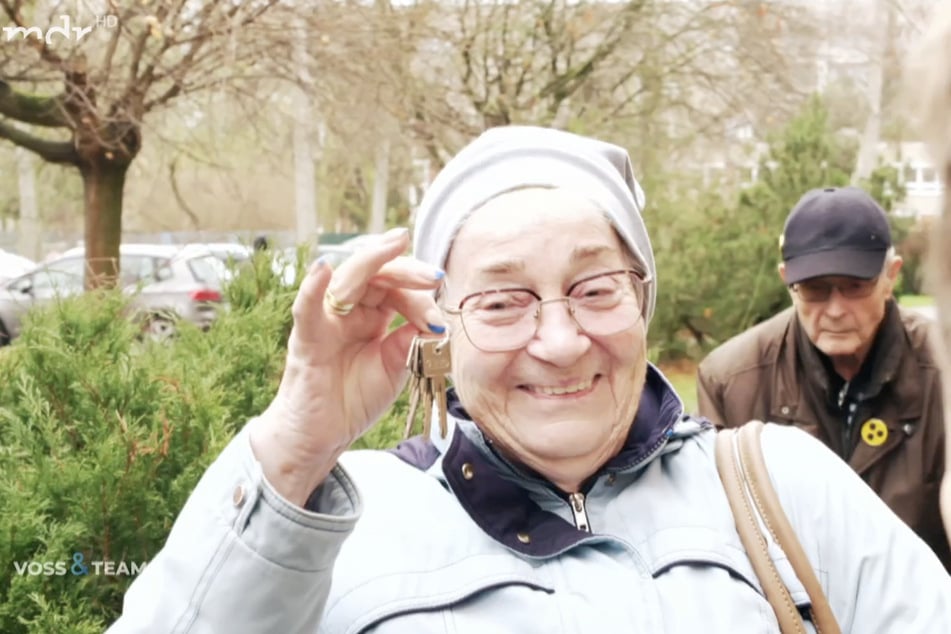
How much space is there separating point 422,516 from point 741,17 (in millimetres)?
10756

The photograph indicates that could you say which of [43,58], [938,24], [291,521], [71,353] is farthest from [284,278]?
[43,58]

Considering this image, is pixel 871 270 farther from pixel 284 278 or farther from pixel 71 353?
pixel 71 353

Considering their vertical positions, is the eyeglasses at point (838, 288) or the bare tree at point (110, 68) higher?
the bare tree at point (110, 68)

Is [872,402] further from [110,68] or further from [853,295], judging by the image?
[110,68]

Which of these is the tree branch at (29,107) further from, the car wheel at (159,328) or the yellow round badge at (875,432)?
the yellow round badge at (875,432)

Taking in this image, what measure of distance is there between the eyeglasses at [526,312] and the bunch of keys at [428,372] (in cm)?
13

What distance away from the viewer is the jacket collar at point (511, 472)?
5.95 ft

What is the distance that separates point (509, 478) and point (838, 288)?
173cm

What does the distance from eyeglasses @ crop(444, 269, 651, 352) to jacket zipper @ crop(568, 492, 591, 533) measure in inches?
11.2

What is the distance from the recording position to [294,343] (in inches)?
65.7

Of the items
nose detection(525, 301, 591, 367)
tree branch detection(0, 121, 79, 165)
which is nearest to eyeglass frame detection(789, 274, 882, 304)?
nose detection(525, 301, 591, 367)

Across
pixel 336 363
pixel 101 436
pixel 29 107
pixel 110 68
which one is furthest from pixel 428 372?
pixel 29 107

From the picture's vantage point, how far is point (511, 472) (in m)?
1.91

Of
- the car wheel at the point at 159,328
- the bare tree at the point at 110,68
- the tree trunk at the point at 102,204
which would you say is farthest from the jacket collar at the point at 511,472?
the tree trunk at the point at 102,204
